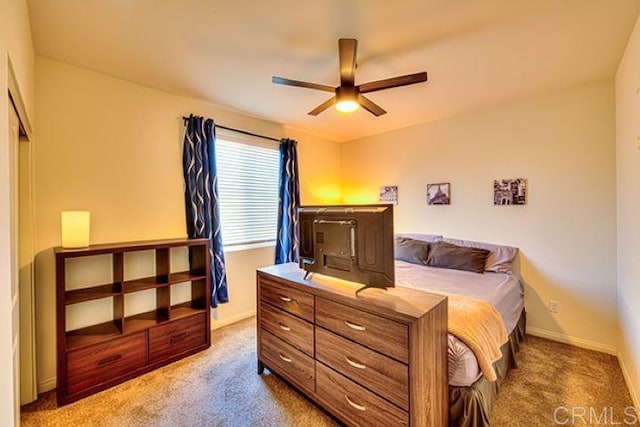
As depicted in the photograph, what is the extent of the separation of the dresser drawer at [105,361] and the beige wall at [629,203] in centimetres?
365

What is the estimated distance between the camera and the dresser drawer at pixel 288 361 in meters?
1.89

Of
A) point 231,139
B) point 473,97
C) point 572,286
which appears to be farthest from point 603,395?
point 231,139

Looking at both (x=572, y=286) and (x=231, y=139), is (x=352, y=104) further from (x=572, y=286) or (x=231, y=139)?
(x=572, y=286)

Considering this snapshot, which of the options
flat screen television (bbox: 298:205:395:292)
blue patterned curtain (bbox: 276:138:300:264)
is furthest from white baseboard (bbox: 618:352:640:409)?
blue patterned curtain (bbox: 276:138:300:264)

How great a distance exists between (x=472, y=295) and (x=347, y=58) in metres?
2.01

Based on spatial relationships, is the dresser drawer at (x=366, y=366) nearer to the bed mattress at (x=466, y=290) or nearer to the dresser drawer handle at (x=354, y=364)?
the dresser drawer handle at (x=354, y=364)

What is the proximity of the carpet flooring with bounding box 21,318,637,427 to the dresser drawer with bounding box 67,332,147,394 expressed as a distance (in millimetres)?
109

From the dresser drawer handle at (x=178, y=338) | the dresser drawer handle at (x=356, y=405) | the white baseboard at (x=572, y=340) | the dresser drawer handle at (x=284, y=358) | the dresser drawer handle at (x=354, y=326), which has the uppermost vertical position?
the dresser drawer handle at (x=354, y=326)

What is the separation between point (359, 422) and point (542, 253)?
2.63 m

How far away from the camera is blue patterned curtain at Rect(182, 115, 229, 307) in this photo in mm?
2916

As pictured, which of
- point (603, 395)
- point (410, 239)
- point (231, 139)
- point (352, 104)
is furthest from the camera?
point (410, 239)

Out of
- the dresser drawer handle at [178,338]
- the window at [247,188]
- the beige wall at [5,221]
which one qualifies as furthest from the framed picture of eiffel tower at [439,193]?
the beige wall at [5,221]

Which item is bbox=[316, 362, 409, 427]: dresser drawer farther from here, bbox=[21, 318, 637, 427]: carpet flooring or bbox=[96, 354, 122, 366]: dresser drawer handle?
bbox=[96, 354, 122, 366]: dresser drawer handle

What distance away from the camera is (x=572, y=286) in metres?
2.79
